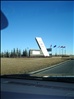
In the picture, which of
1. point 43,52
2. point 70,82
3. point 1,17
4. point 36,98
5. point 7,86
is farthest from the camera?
point 43,52

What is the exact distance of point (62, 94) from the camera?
8227 millimetres

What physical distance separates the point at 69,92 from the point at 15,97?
1.62 meters

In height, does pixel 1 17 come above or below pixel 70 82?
above

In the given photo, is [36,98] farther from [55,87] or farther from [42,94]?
[55,87]

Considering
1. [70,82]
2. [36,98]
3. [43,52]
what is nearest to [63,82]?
[70,82]

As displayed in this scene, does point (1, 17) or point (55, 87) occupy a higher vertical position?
point (1, 17)

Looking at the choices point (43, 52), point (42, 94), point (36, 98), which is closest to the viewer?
point (36, 98)

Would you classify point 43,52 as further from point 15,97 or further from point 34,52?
point 15,97

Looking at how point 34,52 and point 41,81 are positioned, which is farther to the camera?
point 34,52

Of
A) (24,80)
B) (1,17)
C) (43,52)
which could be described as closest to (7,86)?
(24,80)

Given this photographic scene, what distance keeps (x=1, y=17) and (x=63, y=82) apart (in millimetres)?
4182

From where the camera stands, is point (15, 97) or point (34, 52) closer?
point (15, 97)

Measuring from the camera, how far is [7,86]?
9688 millimetres

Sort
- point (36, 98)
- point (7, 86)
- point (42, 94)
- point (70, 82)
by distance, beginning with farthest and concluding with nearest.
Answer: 1. point (7, 86)
2. point (70, 82)
3. point (42, 94)
4. point (36, 98)
